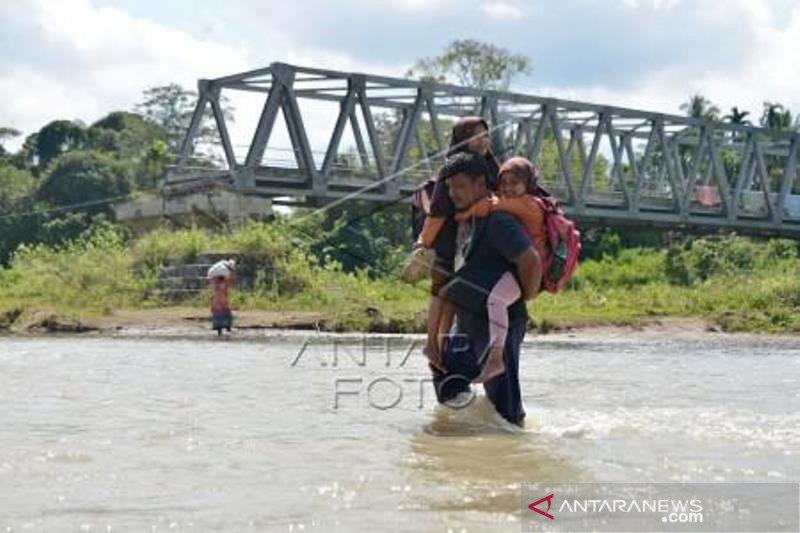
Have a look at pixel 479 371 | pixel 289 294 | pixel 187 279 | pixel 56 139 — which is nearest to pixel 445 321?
pixel 479 371

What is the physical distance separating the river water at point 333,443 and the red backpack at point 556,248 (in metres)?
0.76

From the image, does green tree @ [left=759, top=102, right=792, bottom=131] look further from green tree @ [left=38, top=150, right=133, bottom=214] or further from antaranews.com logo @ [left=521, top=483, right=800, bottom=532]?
antaranews.com logo @ [left=521, top=483, right=800, bottom=532]

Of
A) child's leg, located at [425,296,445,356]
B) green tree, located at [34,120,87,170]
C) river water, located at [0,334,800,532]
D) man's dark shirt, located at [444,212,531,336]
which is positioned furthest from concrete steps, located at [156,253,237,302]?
green tree, located at [34,120,87,170]

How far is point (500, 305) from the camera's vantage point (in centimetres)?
616

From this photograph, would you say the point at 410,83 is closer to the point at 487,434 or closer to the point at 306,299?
the point at 306,299

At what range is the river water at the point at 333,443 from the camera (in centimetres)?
380

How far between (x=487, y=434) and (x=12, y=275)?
23485 mm

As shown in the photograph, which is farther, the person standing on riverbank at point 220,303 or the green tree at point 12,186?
the green tree at point 12,186

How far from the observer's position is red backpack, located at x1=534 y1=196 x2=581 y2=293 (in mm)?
6250

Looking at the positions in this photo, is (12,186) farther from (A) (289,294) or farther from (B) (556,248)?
(B) (556,248)

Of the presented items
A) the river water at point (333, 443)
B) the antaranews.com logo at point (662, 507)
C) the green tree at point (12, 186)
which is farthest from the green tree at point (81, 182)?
the antaranews.com logo at point (662, 507)

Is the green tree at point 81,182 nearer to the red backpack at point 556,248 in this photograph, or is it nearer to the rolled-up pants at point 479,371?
the rolled-up pants at point 479,371

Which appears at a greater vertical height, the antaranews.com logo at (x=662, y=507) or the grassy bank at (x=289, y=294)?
the grassy bank at (x=289, y=294)

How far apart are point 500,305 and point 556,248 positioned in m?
0.42
